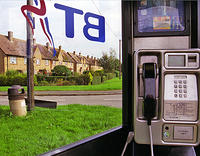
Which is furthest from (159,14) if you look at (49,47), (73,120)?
(73,120)

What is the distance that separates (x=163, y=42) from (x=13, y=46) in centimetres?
132

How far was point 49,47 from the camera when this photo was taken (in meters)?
1.59

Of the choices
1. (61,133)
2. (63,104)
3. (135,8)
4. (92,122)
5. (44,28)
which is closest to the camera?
(44,28)

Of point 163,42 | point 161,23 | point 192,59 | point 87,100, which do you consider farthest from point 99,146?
point 161,23

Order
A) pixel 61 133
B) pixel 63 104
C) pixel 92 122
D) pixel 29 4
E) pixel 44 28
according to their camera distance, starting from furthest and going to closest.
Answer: pixel 92 122 → pixel 63 104 → pixel 61 133 → pixel 44 28 → pixel 29 4

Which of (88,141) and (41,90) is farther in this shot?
(88,141)

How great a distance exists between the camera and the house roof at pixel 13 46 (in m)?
1.38

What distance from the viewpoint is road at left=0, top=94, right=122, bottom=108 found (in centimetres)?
163

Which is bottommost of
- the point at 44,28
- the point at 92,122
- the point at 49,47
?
the point at 92,122

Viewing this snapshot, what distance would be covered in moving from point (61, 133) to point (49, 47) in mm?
643

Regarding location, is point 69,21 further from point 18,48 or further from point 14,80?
point 14,80

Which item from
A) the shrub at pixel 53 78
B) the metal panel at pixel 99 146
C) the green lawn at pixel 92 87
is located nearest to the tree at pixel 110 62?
the green lawn at pixel 92 87

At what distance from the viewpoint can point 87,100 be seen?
193 cm

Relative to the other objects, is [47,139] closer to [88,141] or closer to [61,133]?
[61,133]
